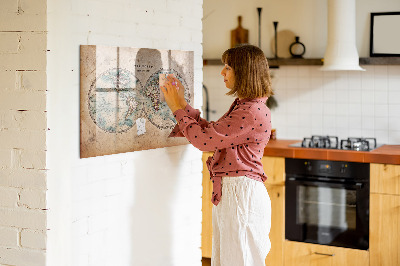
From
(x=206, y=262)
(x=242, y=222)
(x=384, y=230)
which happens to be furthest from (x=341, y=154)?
(x=242, y=222)

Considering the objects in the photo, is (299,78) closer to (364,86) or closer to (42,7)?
(364,86)

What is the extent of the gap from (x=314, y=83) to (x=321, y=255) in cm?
143

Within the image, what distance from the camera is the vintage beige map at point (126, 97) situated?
8.00ft

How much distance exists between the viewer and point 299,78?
4.91m

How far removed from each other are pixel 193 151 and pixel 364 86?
210cm

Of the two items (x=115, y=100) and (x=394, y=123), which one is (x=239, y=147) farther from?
(x=394, y=123)

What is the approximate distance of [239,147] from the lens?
2736mm

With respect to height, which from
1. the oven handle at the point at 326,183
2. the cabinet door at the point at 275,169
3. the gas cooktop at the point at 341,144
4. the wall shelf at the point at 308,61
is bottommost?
the oven handle at the point at 326,183

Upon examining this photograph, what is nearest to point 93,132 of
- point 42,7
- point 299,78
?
point 42,7

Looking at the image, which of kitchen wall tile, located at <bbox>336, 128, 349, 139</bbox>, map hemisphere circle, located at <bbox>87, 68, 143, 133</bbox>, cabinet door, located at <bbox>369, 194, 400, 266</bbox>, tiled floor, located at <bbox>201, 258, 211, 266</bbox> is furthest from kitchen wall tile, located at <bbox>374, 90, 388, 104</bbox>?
map hemisphere circle, located at <bbox>87, 68, 143, 133</bbox>

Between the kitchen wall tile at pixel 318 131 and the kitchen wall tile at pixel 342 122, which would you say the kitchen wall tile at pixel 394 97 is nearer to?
the kitchen wall tile at pixel 342 122

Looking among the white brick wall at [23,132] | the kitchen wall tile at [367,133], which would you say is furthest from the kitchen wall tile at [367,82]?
the white brick wall at [23,132]

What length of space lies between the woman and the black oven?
4.75ft

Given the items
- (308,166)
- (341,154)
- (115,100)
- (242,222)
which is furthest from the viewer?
(308,166)
